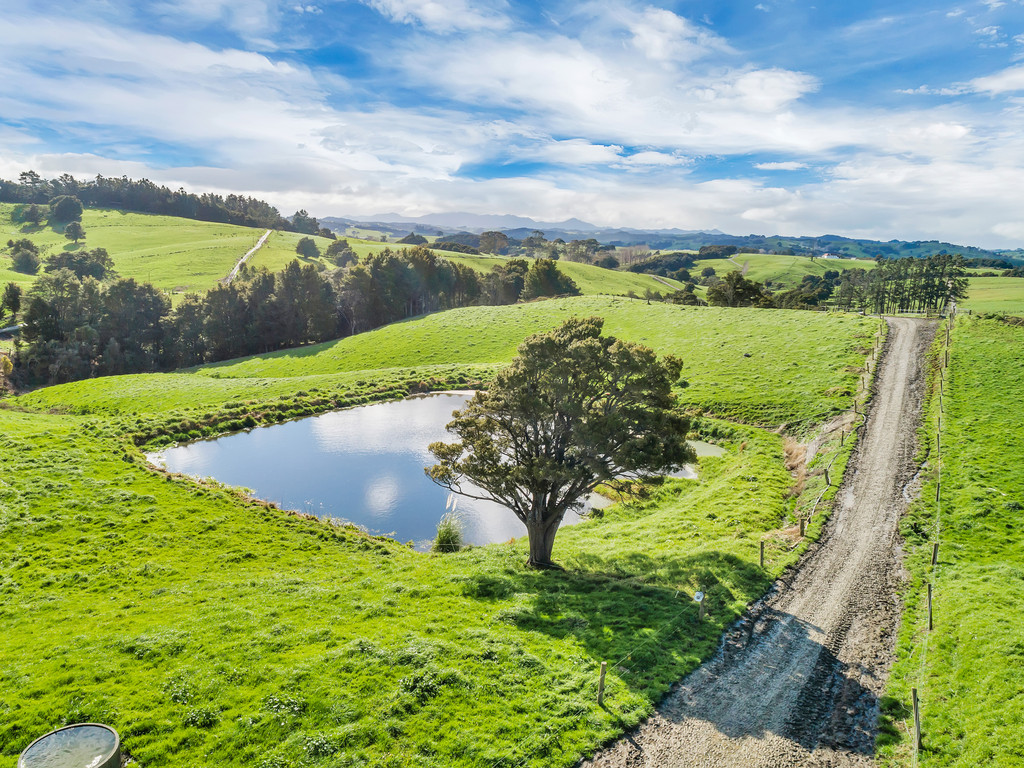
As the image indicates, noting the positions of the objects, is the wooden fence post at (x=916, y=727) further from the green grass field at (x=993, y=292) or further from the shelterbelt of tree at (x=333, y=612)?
the green grass field at (x=993, y=292)

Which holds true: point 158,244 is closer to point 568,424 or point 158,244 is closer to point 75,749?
point 568,424

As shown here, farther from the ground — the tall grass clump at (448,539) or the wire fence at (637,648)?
the wire fence at (637,648)

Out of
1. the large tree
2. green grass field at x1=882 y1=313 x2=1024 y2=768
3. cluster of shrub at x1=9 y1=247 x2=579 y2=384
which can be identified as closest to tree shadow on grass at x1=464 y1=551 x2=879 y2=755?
green grass field at x1=882 y1=313 x2=1024 y2=768

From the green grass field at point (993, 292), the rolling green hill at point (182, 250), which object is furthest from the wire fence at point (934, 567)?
the rolling green hill at point (182, 250)

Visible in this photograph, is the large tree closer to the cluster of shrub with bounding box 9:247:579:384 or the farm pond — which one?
the farm pond

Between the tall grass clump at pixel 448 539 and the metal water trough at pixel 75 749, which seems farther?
the tall grass clump at pixel 448 539

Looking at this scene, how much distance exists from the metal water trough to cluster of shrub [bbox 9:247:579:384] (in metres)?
81.1

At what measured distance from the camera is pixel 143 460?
3653cm

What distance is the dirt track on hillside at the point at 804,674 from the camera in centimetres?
1302

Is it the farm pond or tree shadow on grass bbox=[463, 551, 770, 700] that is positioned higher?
tree shadow on grass bbox=[463, 551, 770, 700]

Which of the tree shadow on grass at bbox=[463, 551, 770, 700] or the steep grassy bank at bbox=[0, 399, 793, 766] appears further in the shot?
the tree shadow on grass at bbox=[463, 551, 770, 700]

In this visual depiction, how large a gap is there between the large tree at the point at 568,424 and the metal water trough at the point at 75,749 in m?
14.8

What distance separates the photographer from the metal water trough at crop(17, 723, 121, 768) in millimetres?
9812

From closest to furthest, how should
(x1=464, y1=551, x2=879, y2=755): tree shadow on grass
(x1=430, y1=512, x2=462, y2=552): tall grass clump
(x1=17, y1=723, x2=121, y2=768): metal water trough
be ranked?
(x1=17, y1=723, x2=121, y2=768): metal water trough
(x1=464, y1=551, x2=879, y2=755): tree shadow on grass
(x1=430, y1=512, x2=462, y2=552): tall grass clump
